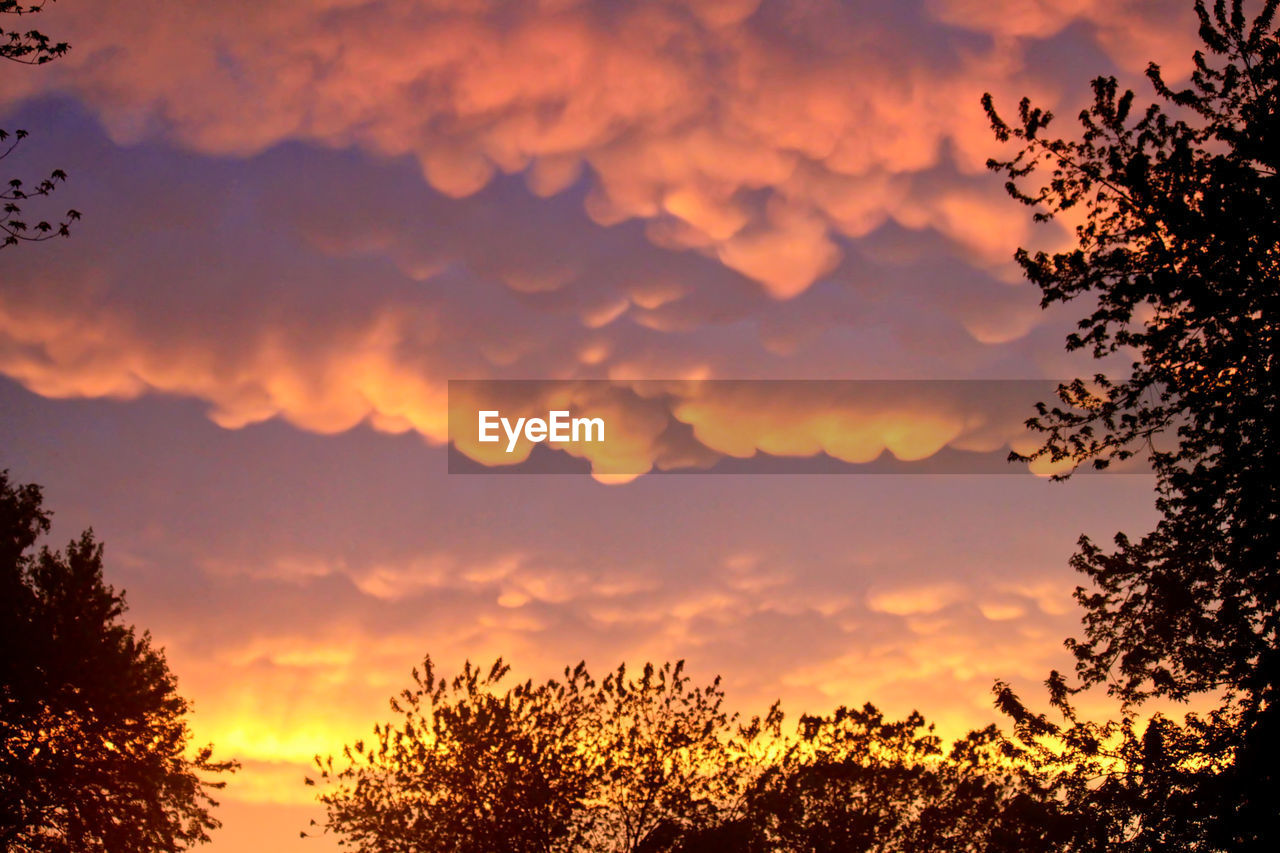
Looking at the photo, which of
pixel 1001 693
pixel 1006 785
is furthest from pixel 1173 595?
pixel 1006 785

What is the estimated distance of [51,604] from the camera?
3341 centimetres

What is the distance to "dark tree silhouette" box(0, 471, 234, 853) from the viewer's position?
101 feet

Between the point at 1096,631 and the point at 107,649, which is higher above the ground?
the point at 107,649

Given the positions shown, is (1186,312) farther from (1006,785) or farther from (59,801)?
(59,801)

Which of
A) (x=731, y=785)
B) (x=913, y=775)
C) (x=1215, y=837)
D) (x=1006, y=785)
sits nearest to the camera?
(x=1215, y=837)

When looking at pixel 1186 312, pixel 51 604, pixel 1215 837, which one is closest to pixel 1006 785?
pixel 1215 837

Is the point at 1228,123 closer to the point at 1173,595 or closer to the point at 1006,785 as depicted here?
the point at 1173,595

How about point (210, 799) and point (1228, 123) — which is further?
point (210, 799)

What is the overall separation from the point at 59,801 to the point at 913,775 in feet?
119

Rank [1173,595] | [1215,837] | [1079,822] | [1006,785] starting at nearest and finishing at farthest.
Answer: [1215,837] < [1079,822] < [1173,595] < [1006,785]

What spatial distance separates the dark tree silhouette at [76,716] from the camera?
30828 millimetres

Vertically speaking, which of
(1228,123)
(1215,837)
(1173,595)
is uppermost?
(1228,123)

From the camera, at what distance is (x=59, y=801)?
31.6 meters

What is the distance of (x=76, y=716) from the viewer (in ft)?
106
